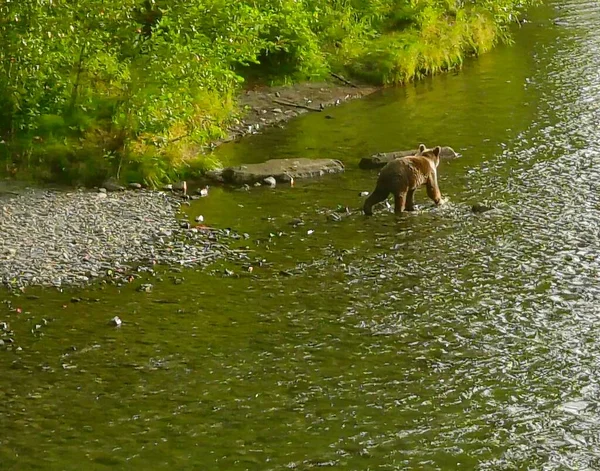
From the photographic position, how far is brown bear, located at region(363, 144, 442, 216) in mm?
16484

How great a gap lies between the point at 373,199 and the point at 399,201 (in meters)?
0.46

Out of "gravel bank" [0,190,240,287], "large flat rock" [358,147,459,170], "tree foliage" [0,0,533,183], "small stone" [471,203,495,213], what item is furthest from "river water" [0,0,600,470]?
"tree foliage" [0,0,533,183]

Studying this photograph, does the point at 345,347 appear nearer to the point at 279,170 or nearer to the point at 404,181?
the point at 404,181

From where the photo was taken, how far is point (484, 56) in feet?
107

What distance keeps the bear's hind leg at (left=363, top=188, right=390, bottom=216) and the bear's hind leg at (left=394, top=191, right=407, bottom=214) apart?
199 mm

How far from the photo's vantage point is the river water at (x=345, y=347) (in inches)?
361

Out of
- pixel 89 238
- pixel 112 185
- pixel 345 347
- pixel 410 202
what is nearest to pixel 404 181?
pixel 410 202

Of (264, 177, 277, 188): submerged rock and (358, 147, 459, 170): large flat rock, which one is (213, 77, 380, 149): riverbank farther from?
(358, 147, 459, 170): large flat rock

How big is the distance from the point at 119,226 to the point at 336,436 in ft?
24.6

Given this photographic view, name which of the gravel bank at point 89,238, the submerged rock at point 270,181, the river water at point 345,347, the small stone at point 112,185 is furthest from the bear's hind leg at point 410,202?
the small stone at point 112,185

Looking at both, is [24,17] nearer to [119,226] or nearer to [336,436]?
[119,226]

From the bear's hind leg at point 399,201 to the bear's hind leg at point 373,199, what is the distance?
0.20 metres

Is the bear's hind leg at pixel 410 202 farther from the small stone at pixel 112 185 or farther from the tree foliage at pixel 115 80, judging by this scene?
the small stone at pixel 112 185

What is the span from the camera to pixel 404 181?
1650 centimetres
